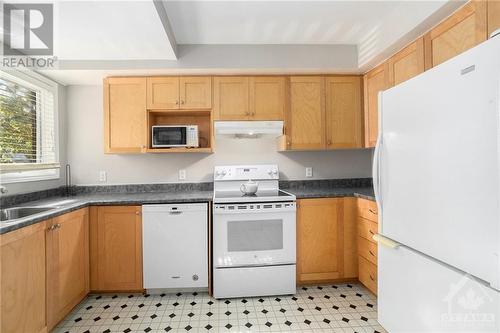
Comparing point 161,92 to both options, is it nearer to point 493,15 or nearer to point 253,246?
point 253,246

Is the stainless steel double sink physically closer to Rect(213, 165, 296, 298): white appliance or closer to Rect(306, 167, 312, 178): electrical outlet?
Rect(213, 165, 296, 298): white appliance

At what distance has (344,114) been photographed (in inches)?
109

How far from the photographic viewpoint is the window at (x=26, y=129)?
2.05 meters

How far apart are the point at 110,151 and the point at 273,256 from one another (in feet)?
6.57

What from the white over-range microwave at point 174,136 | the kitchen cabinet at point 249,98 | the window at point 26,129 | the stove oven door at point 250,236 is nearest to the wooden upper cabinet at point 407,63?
the kitchen cabinet at point 249,98

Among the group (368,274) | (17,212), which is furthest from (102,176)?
(368,274)

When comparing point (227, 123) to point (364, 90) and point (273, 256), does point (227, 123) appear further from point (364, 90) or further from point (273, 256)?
point (364, 90)

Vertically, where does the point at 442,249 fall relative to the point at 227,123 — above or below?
below

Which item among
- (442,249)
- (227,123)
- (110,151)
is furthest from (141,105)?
(442,249)

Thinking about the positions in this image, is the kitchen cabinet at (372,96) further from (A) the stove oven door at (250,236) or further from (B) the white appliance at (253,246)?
(A) the stove oven door at (250,236)

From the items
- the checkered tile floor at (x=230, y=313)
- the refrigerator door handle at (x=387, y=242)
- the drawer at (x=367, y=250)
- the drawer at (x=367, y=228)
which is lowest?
the checkered tile floor at (x=230, y=313)

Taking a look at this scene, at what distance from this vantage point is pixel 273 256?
229 centimetres

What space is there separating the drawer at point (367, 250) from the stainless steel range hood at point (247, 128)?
Result: 1392 millimetres

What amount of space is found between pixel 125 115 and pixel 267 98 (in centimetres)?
154
